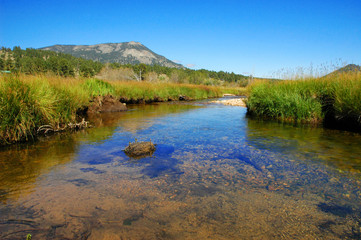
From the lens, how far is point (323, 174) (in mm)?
3412

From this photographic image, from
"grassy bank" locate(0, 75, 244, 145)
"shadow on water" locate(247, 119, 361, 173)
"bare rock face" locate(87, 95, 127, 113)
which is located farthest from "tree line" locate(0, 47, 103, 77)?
"shadow on water" locate(247, 119, 361, 173)

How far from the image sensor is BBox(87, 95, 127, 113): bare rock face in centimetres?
1141

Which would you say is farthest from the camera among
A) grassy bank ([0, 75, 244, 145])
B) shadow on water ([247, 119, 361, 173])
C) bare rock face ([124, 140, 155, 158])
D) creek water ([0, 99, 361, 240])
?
grassy bank ([0, 75, 244, 145])

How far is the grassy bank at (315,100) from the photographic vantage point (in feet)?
21.1

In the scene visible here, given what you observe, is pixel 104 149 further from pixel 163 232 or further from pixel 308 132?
pixel 308 132

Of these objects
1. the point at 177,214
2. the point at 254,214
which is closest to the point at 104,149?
the point at 177,214

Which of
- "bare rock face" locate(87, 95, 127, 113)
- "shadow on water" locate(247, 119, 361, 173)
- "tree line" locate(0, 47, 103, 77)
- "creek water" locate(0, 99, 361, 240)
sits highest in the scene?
"tree line" locate(0, 47, 103, 77)

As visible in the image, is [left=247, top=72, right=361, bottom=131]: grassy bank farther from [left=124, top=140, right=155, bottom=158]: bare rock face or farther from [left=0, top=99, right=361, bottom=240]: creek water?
[left=124, top=140, right=155, bottom=158]: bare rock face

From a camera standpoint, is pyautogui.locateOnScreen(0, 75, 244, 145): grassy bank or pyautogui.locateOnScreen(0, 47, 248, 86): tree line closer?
pyautogui.locateOnScreen(0, 75, 244, 145): grassy bank

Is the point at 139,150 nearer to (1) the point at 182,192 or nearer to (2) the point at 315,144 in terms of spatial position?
(1) the point at 182,192

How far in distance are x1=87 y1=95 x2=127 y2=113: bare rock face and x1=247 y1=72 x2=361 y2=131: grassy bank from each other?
8.03m

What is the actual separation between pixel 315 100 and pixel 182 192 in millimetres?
7737

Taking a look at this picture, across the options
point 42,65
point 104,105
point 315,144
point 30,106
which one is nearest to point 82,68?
point 42,65

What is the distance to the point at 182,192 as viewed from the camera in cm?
279
